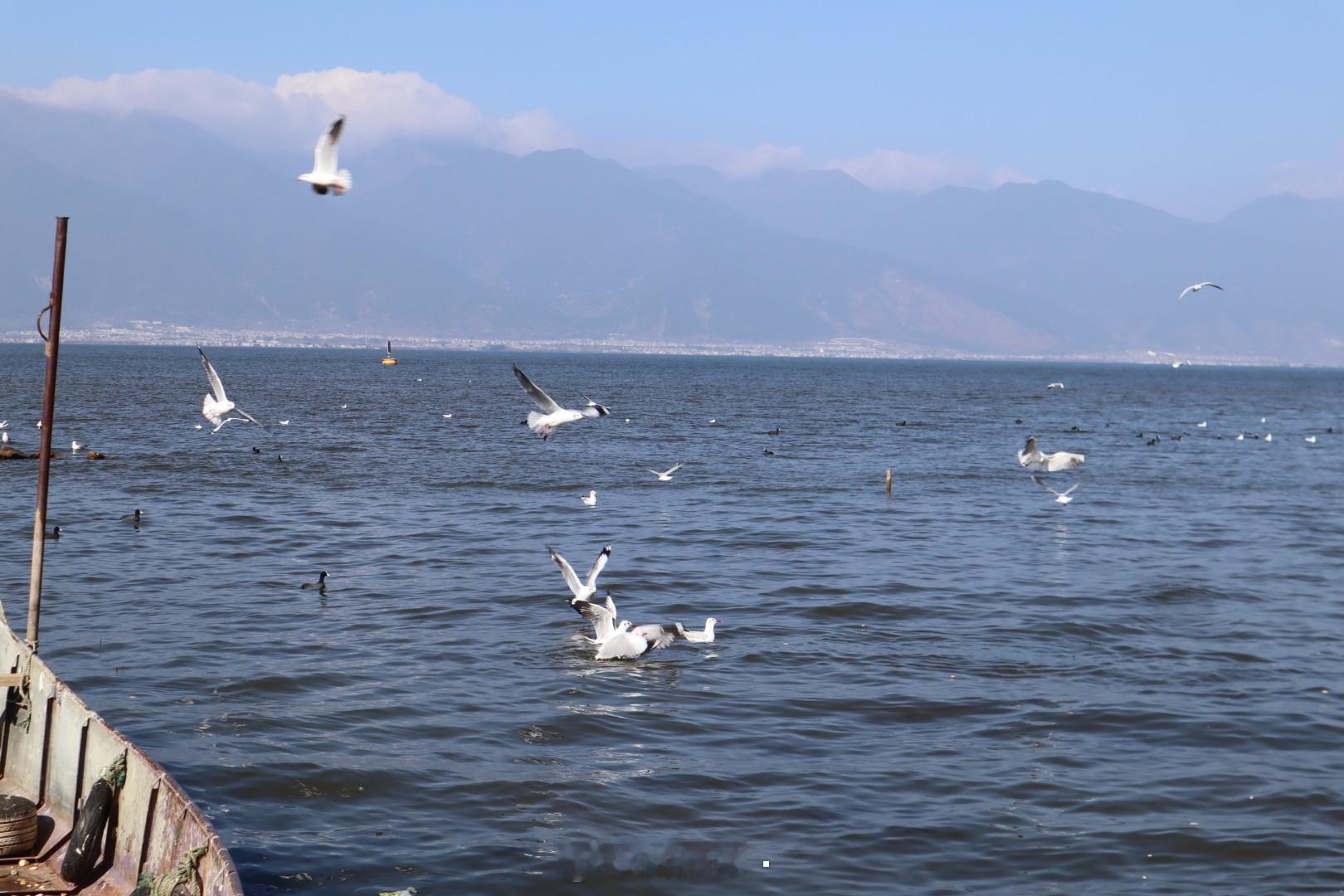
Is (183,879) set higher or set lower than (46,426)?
lower

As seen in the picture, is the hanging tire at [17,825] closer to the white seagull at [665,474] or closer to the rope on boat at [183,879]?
the rope on boat at [183,879]

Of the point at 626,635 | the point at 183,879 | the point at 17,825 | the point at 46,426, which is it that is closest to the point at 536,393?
the point at 626,635

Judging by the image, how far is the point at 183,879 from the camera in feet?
→ 29.2

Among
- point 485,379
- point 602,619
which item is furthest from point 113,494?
point 485,379

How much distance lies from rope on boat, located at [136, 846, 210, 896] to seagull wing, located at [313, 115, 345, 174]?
7119 millimetres

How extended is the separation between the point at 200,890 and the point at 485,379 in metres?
130

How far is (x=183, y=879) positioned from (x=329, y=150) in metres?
7.55

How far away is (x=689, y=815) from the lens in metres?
13.0

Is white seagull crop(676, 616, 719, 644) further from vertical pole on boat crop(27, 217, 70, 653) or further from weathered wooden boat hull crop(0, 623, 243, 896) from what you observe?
weathered wooden boat hull crop(0, 623, 243, 896)

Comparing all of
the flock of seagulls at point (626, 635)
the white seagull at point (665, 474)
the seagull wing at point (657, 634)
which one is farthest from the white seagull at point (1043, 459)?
the seagull wing at point (657, 634)

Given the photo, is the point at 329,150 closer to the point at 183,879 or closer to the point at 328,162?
the point at 328,162

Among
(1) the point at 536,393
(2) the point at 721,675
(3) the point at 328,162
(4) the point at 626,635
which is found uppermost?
(3) the point at 328,162

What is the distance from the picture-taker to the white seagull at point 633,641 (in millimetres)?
17953

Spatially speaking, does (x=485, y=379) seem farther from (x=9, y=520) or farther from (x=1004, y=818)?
(x=1004, y=818)
